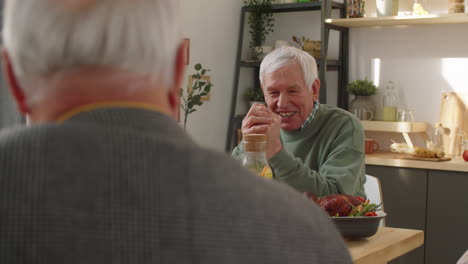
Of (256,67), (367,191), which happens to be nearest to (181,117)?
(256,67)

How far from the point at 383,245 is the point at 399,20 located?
8.86ft

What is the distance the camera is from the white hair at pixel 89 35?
2.26ft

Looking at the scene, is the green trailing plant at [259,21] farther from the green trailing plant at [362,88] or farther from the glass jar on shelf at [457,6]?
the glass jar on shelf at [457,6]

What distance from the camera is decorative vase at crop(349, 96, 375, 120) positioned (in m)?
4.57

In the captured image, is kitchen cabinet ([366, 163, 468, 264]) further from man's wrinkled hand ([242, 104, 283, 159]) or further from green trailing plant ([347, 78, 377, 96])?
man's wrinkled hand ([242, 104, 283, 159])

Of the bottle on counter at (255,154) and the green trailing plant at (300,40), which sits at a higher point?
the green trailing plant at (300,40)

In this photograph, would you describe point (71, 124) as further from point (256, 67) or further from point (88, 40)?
point (256, 67)

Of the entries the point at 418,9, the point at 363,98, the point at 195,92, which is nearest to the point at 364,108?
the point at 363,98

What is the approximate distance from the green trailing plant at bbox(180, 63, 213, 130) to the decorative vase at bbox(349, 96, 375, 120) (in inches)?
38.5

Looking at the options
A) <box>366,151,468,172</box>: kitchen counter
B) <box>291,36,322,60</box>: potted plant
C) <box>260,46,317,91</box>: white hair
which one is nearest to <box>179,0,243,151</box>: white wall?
<box>291,36,322,60</box>: potted plant

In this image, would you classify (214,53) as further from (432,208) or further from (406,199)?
(432,208)

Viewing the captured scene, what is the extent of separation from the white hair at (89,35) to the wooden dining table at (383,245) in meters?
1.11

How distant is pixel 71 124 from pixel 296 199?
0.26 metres

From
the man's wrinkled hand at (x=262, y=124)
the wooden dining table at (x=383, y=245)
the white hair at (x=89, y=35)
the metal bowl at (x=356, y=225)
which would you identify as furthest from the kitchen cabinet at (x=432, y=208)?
the white hair at (x=89, y=35)
